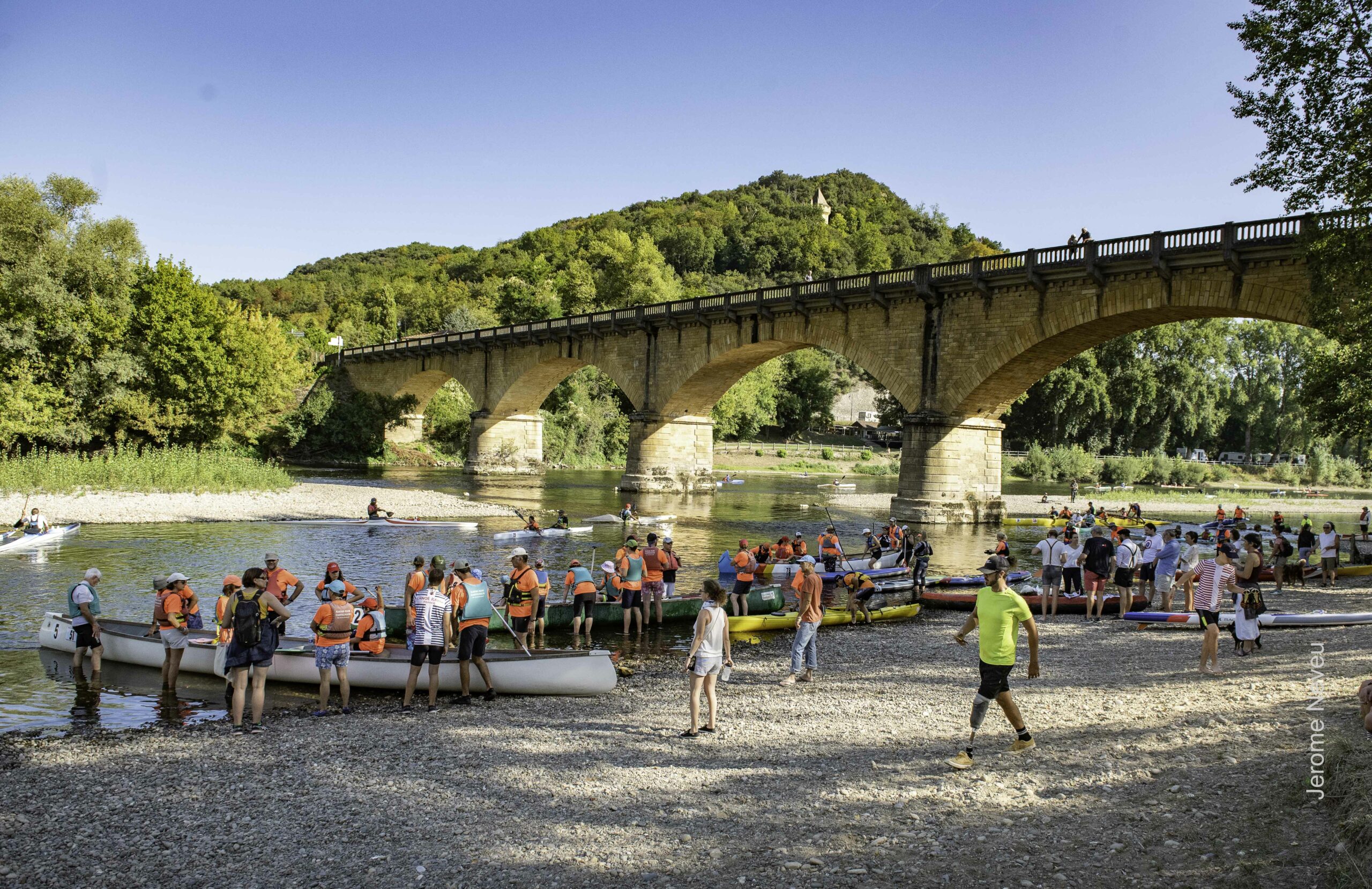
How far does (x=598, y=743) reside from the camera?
372 inches

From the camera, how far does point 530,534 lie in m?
29.0

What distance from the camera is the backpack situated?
9609mm

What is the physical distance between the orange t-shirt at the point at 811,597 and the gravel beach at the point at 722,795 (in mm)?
920

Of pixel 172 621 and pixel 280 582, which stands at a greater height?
pixel 280 582

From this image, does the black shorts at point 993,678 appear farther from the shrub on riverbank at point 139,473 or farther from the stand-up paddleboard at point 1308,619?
the shrub on riverbank at point 139,473

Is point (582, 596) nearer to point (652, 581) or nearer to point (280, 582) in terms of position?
point (652, 581)

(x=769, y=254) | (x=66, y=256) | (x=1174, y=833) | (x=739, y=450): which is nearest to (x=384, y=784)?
(x=1174, y=833)

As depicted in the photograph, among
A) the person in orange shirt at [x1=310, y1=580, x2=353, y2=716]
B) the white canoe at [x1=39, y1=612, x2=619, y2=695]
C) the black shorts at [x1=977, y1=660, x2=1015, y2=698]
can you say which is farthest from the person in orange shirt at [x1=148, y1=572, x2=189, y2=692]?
the black shorts at [x1=977, y1=660, x2=1015, y2=698]

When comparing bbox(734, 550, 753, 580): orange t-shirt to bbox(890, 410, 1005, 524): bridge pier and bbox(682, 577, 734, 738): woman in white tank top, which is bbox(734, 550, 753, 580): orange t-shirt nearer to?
bbox(682, 577, 734, 738): woman in white tank top

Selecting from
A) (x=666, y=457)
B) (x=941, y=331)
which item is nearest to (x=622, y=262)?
(x=666, y=457)

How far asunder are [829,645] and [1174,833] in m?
8.96

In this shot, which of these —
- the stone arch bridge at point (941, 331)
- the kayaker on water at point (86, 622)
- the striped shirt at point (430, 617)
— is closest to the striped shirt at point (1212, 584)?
the striped shirt at point (430, 617)

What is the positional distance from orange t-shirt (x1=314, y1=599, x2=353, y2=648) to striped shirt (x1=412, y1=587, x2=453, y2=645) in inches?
29.0

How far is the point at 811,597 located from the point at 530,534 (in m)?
18.5
